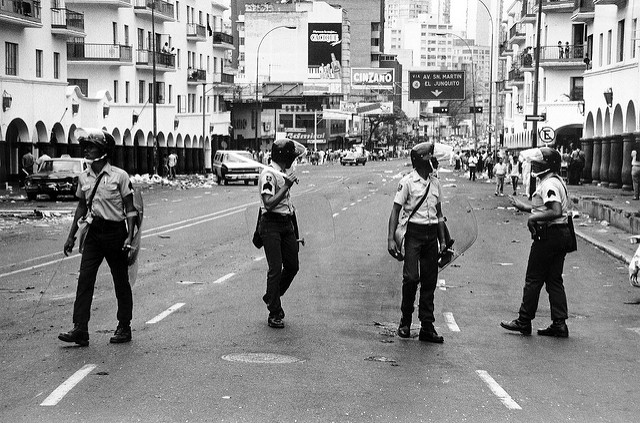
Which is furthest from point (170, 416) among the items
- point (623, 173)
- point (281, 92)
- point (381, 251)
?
point (281, 92)

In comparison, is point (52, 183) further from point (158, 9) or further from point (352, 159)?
point (352, 159)

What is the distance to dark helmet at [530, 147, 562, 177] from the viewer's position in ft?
40.2

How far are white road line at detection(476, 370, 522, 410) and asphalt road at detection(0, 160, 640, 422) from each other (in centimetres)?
1

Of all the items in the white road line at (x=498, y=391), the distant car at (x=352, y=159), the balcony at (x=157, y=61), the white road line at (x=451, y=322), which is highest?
the balcony at (x=157, y=61)

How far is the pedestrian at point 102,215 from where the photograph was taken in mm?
10852


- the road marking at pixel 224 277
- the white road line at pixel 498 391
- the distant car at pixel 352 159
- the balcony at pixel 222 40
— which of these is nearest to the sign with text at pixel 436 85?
the balcony at pixel 222 40

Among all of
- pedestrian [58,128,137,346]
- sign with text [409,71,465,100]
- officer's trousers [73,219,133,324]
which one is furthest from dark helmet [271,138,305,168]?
sign with text [409,71,465,100]

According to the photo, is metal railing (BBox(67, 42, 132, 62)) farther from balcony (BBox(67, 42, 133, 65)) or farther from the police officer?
the police officer

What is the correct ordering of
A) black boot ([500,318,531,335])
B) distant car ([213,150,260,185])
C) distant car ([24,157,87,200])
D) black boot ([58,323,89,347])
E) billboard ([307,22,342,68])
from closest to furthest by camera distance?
black boot ([58,323,89,347]) → black boot ([500,318,531,335]) → distant car ([24,157,87,200]) → distant car ([213,150,260,185]) → billboard ([307,22,342,68])

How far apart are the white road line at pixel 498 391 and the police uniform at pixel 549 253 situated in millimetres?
2443

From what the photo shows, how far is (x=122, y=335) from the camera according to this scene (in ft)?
35.8

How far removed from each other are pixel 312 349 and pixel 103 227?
90.2 inches

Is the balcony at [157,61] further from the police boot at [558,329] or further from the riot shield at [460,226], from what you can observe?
the police boot at [558,329]

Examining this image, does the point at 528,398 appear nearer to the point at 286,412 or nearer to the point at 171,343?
the point at 286,412
